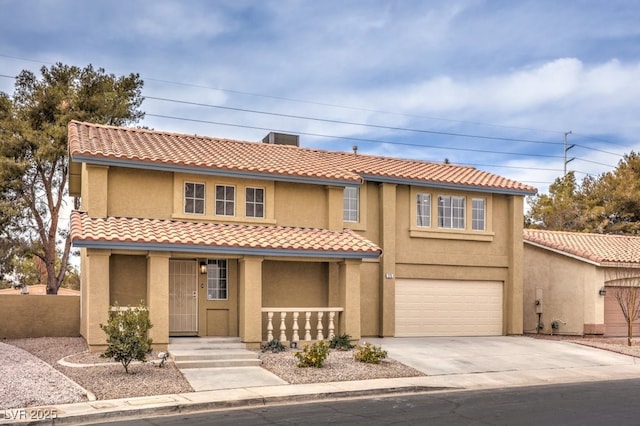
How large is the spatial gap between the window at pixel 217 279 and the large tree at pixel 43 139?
1666 centimetres

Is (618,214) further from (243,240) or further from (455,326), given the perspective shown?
(243,240)

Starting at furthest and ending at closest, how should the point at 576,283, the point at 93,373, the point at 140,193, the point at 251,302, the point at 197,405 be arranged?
the point at 576,283, the point at 140,193, the point at 251,302, the point at 93,373, the point at 197,405

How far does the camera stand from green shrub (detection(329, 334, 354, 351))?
19125 mm

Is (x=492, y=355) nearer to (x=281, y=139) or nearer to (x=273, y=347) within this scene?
(x=273, y=347)

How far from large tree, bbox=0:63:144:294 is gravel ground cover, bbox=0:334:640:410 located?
15.6 m

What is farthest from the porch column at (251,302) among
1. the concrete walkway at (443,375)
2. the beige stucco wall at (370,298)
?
the beige stucco wall at (370,298)

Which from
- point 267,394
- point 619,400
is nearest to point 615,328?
point 619,400

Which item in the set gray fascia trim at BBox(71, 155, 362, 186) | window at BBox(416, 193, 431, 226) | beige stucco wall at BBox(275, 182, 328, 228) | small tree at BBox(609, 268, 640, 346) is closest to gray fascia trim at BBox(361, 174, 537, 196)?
window at BBox(416, 193, 431, 226)

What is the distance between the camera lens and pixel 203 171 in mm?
19656

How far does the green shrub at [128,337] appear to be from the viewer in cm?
1476

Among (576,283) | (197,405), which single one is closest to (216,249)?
(197,405)

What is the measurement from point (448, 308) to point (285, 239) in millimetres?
7765

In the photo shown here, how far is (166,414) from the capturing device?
12.1m

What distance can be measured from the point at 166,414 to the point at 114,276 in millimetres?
7350
